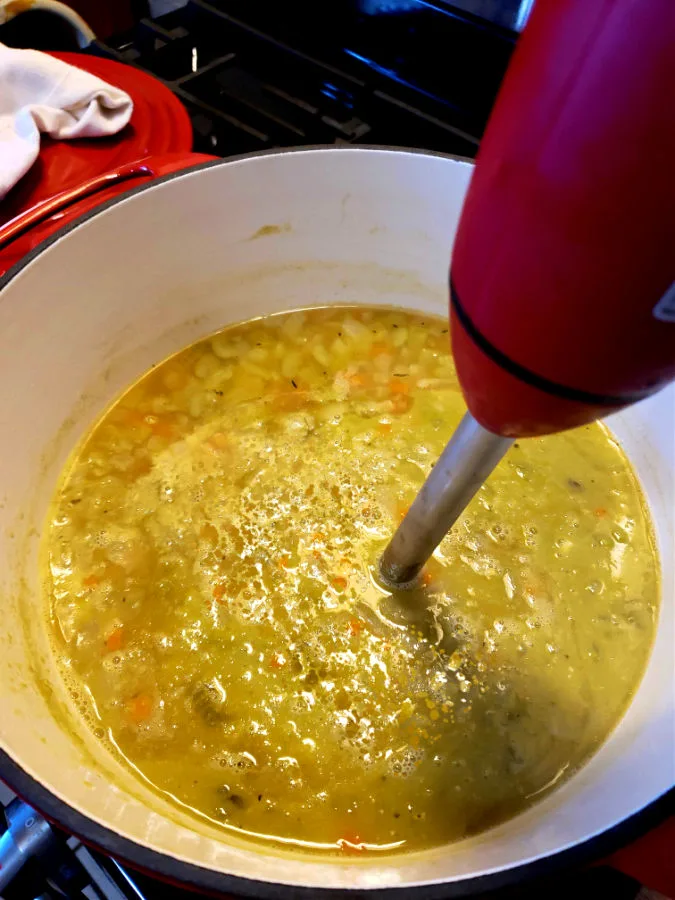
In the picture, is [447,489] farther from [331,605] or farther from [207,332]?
[207,332]

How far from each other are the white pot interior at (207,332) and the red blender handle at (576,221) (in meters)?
0.33

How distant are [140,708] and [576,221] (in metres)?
0.65

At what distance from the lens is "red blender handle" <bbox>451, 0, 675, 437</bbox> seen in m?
0.25

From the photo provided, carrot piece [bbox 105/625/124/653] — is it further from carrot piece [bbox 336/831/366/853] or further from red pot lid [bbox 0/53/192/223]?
red pot lid [bbox 0/53/192/223]

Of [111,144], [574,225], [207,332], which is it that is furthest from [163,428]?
[574,225]

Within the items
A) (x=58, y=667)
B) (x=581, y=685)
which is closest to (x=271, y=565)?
(x=58, y=667)

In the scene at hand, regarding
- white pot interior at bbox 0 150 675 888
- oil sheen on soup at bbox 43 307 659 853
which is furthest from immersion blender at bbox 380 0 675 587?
oil sheen on soup at bbox 43 307 659 853

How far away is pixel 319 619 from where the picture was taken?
78 centimetres

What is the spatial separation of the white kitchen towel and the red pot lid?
0.07 ft

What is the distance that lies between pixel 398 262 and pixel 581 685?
647mm

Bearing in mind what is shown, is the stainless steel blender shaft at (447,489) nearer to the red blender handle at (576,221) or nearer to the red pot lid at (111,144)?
the red blender handle at (576,221)

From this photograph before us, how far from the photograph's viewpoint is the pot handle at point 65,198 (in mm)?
824

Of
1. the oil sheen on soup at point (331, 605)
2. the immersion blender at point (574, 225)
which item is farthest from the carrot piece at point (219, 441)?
the immersion blender at point (574, 225)

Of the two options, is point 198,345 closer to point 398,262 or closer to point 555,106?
point 398,262
